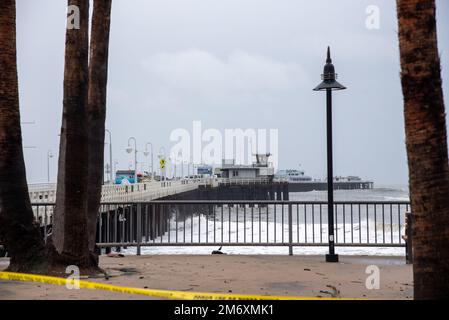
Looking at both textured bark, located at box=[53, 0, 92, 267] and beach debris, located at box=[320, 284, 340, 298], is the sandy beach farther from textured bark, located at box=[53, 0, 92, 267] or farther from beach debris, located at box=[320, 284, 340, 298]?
textured bark, located at box=[53, 0, 92, 267]

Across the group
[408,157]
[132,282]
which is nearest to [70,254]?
[132,282]

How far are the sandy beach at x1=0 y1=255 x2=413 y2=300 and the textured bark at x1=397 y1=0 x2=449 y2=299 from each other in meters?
Result: 2.35

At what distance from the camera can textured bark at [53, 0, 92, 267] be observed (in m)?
9.42

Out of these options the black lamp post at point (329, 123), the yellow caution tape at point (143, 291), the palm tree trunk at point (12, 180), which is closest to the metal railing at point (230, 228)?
the black lamp post at point (329, 123)

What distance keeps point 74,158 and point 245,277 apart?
3.41 meters

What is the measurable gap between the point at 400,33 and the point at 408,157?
49.0 inches

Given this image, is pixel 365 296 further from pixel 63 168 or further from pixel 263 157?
pixel 263 157

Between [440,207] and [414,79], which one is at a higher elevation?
[414,79]

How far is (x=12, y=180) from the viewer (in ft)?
30.6

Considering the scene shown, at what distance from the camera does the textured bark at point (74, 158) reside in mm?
9422

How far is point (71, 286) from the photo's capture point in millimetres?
7949

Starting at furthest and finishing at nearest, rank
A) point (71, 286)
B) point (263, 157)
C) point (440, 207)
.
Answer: point (263, 157), point (71, 286), point (440, 207)

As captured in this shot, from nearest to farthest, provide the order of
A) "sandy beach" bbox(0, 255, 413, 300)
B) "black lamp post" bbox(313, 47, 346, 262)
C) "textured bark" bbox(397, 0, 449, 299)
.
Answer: "textured bark" bbox(397, 0, 449, 299)
"sandy beach" bbox(0, 255, 413, 300)
"black lamp post" bbox(313, 47, 346, 262)

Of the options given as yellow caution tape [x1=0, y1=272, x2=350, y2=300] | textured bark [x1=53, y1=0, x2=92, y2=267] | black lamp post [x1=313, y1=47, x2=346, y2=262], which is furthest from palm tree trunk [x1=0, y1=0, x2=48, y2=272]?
black lamp post [x1=313, y1=47, x2=346, y2=262]
